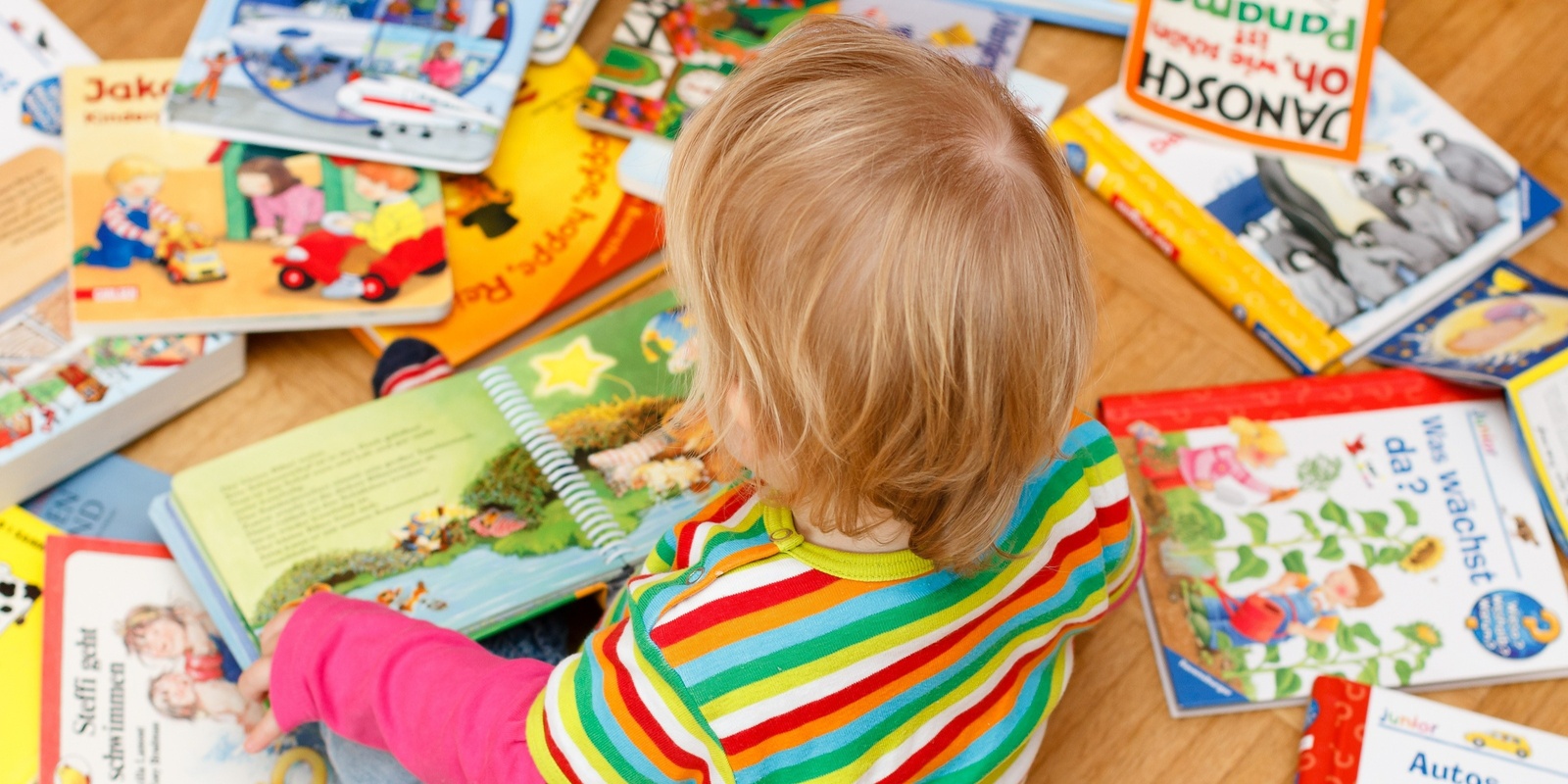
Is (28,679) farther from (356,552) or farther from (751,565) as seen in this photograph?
(751,565)

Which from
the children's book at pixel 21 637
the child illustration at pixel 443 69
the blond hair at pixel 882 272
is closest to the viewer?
the blond hair at pixel 882 272

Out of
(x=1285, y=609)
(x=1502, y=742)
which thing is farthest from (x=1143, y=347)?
(x=1502, y=742)

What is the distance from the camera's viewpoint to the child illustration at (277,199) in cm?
77

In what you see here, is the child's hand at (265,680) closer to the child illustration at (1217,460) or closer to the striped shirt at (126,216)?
the striped shirt at (126,216)

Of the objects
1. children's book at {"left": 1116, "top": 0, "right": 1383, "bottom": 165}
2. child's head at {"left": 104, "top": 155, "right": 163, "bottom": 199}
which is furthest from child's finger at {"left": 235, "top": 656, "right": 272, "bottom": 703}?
children's book at {"left": 1116, "top": 0, "right": 1383, "bottom": 165}

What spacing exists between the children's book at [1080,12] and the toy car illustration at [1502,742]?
0.55m

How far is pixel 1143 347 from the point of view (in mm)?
814

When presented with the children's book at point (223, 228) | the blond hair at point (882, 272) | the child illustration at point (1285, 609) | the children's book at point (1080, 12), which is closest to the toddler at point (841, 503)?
the blond hair at point (882, 272)

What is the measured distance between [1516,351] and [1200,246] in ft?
0.67

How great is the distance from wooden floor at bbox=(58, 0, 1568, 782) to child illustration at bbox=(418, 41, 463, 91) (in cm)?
12

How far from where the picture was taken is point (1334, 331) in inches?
30.9

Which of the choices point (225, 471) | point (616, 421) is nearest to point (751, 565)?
point (616, 421)

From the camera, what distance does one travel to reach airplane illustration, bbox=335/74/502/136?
2.65ft

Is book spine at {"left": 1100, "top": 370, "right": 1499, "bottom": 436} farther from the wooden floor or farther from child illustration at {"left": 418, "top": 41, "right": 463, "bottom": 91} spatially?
child illustration at {"left": 418, "top": 41, "right": 463, "bottom": 91}
